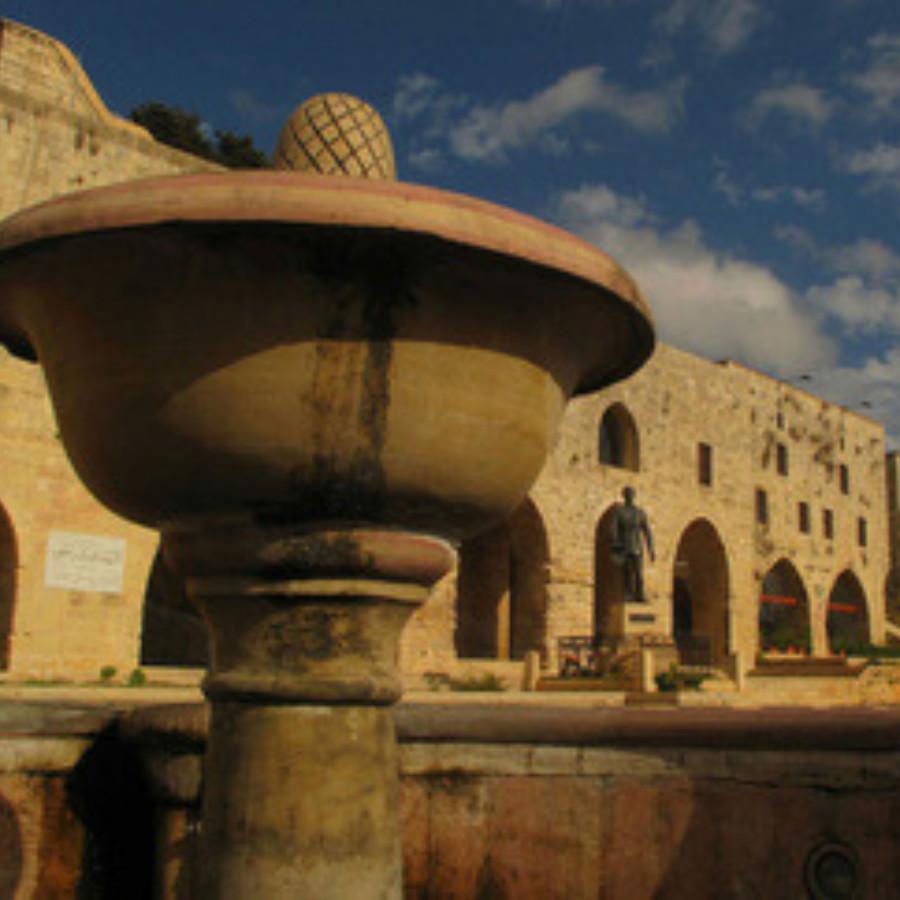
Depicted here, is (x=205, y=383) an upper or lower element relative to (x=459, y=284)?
lower

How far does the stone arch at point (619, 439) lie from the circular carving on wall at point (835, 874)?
21178 mm

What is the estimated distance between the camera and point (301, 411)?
1.97 m

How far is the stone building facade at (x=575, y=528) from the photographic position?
14.0 m

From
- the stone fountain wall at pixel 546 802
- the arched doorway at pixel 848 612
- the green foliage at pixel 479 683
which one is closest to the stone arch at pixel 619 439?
the green foliage at pixel 479 683

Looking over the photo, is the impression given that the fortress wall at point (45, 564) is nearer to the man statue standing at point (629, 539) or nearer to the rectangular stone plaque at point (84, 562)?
the rectangular stone plaque at point (84, 562)

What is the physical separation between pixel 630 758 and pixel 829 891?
1.91 feet

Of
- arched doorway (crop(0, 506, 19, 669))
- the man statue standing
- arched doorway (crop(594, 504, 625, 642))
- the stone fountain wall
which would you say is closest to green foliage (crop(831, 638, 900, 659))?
arched doorway (crop(594, 504, 625, 642))

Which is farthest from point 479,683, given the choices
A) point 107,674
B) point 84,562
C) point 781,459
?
point 781,459

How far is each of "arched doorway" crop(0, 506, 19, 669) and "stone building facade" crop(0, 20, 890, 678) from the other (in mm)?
29

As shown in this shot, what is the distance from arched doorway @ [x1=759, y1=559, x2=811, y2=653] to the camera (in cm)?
2800

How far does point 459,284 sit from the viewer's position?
201 centimetres

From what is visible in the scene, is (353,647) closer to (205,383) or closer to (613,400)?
(205,383)

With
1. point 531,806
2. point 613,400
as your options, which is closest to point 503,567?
point 613,400

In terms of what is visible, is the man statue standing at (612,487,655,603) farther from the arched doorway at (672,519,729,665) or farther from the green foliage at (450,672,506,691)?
the arched doorway at (672,519,729,665)
